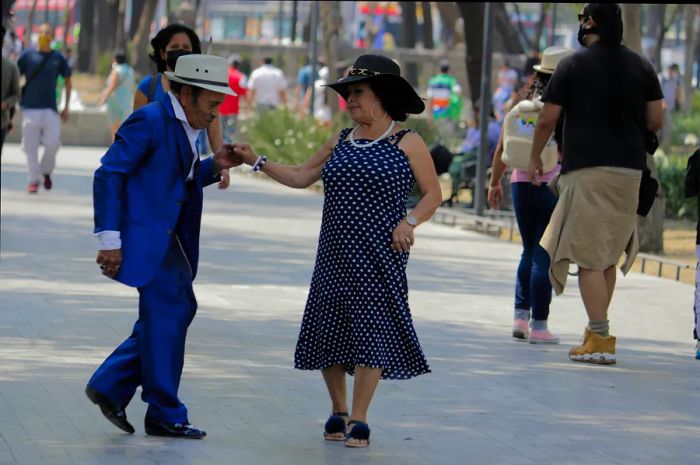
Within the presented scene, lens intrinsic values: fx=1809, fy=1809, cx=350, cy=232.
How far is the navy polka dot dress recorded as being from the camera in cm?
720

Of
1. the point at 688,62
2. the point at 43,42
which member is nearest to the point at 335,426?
the point at 43,42

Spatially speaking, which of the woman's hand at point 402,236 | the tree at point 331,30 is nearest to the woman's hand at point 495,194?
the woman's hand at point 402,236

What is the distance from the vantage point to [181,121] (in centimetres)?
715

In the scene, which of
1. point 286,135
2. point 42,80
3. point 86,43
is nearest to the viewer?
point 42,80

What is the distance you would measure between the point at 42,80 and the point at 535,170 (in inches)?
400

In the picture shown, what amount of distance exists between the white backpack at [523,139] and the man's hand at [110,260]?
12.5ft

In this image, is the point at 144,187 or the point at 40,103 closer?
the point at 144,187

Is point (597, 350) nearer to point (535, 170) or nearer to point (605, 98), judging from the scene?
point (535, 170)

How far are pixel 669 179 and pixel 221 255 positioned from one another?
23.5 feet

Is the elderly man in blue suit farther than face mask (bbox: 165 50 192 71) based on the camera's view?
No

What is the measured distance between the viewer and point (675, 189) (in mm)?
19984

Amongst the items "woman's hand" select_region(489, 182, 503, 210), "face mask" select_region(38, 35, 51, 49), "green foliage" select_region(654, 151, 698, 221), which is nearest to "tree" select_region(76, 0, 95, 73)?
"face mask" select_region(38, 35, 51, 49)

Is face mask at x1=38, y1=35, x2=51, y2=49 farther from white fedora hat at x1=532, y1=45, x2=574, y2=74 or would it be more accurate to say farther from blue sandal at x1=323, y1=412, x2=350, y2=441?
blue sandal at x1=323, y1=412, x2=350, y2=441

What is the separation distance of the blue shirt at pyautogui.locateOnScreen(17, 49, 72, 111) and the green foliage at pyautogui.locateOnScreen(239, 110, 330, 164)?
17.9 feet
